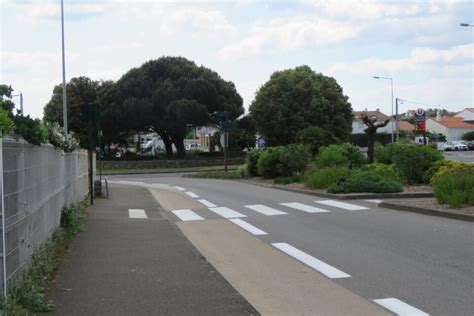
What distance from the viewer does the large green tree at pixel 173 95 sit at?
56.3m

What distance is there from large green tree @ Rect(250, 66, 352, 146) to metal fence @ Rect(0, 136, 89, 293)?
45.8 meters

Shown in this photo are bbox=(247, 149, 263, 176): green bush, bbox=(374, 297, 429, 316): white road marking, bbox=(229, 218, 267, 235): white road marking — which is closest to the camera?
bbox=(374, 297, 429, 316): white road marking

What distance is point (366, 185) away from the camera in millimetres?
20188

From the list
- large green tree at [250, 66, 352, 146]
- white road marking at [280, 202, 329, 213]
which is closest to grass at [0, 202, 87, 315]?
white road marking at [280, 202, 329, 213]

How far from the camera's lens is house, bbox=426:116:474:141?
118 m

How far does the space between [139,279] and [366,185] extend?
13.4 metres

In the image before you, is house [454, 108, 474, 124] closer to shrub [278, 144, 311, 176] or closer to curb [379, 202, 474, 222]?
shrub [278, 144, 311, 176]

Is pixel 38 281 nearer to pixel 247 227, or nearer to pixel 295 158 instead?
pixel 247 227

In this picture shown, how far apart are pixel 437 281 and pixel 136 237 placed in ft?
20.7

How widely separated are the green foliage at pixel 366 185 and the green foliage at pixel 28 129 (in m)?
13.6

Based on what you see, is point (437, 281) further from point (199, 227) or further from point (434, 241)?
point (199, 227)

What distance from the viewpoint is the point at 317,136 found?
39875 mm

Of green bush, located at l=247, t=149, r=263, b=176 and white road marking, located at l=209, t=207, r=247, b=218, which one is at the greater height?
green bush, located at l=247, t=149, r=263, b=176

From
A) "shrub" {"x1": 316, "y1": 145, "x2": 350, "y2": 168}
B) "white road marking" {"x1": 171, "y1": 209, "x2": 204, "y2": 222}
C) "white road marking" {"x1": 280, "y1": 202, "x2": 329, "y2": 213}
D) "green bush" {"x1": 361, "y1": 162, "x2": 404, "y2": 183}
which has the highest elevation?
"shrub" {"x1": 316, "y1": 145, "x2": 350, "y2": 168}
